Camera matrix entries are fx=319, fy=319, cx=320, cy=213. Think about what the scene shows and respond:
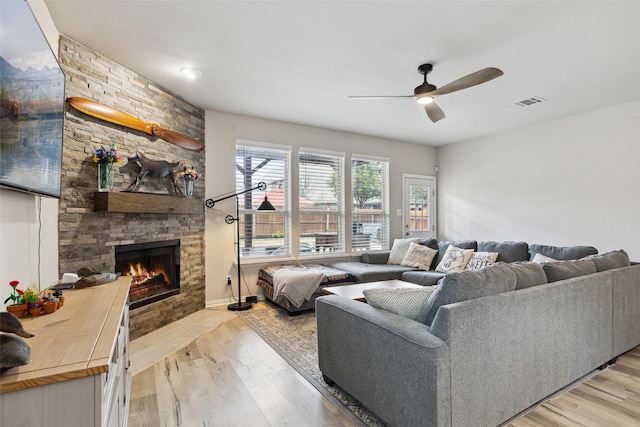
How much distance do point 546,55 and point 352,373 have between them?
10.6 ft

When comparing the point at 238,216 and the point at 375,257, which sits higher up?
the point at 238,216

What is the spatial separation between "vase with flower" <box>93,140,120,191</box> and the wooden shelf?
8 centimetres

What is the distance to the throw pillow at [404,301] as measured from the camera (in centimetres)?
183

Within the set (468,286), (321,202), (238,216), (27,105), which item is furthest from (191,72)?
(468,286)

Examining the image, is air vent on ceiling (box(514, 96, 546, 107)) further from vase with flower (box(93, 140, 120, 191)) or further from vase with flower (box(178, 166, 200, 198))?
vase with flower (box(93, 140, 120, 191))

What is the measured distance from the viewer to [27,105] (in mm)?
1431

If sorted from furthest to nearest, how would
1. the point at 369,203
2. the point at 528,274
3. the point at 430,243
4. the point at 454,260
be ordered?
the point at 369,203 < the point at 430,243 < the point at 454,260 < the point at 528,274

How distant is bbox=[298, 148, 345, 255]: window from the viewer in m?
5.14

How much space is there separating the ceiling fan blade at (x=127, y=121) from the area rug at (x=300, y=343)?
223 centimetres

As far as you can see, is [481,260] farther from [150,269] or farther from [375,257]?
[150,269]

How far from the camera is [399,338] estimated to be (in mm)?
1655

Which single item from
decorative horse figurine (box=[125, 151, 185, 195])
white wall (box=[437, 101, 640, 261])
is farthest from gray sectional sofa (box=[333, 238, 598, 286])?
decorative horse figurine (box=[125, 151, 185, 195])

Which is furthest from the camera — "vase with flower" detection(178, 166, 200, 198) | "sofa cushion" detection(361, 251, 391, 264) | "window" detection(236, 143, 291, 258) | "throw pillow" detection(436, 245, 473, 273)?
"sofa cushion" detection(361, 251, 391, 264)

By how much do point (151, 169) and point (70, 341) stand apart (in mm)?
2495
